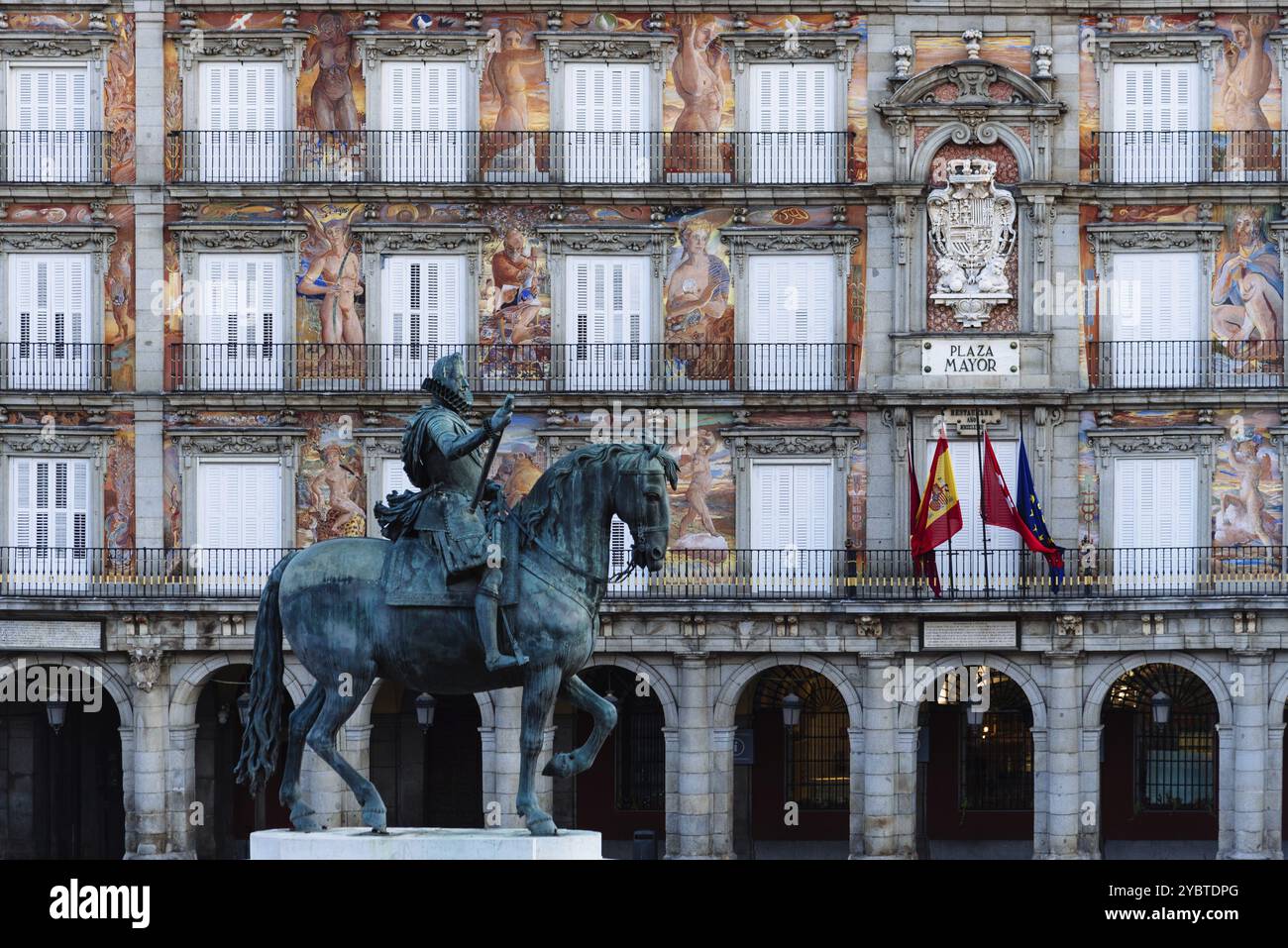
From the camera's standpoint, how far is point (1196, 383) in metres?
48.6

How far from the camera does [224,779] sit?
51.2m

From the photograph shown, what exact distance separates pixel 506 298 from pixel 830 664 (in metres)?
8.48

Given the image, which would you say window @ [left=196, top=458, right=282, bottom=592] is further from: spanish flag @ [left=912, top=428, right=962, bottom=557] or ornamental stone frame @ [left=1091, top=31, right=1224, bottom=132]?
ornamental stone frame @ [left=1091, top=31, right=1224, bottom=132]

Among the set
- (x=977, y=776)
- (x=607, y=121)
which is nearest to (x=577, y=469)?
(x=607, y=121)

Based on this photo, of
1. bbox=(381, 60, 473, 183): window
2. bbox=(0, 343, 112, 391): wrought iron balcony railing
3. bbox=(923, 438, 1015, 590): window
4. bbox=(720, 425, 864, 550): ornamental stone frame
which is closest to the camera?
bbox=(923, 438, 1015, 590): window

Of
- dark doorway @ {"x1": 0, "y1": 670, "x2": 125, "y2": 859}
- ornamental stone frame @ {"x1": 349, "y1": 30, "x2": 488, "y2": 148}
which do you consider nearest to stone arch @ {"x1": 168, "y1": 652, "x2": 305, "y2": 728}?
dark doorway @ {"x1": 0, "y1": 670, "x2": 125, "y2": 859}

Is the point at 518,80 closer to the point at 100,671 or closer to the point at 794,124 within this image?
the point at 794,124

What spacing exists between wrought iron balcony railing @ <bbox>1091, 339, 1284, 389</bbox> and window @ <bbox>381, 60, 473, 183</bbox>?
38.1ft

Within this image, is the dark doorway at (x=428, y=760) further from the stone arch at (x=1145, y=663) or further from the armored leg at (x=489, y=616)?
the armored leg at (x=489, y=616)

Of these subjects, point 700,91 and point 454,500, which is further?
point 700,91

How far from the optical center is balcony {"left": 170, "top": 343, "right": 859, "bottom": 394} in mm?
48688

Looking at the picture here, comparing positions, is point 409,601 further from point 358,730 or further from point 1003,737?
point 1003,737

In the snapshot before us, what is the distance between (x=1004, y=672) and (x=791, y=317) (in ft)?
23.5
